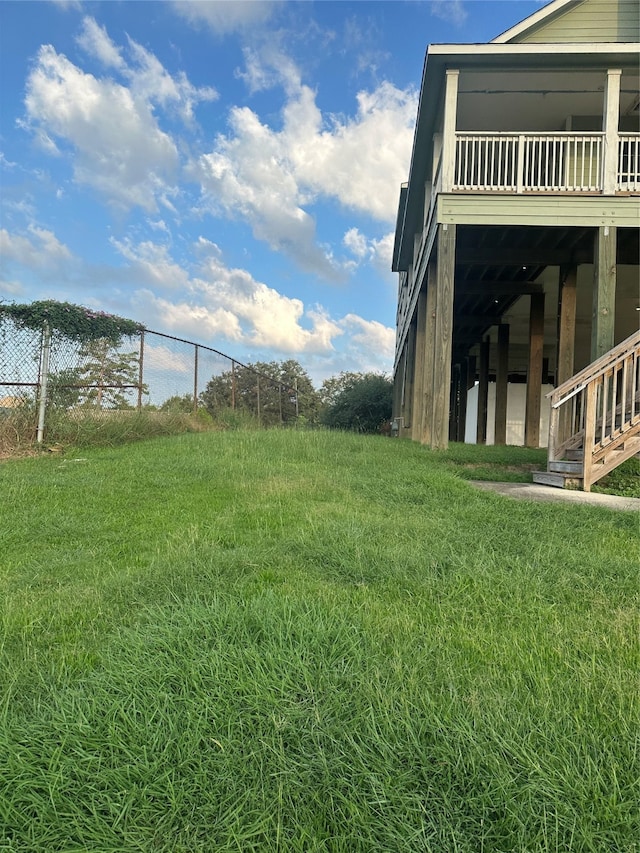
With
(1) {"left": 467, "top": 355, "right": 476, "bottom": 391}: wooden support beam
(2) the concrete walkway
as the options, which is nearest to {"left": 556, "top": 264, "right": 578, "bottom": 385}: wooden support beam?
(2) the concrete walkway

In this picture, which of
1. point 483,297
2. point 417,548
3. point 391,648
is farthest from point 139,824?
point 483,297

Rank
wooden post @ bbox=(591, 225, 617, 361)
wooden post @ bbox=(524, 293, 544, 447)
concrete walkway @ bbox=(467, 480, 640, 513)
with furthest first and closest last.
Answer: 1. wooden post @ bbox=(524, 293, 544, 447)
2. wooden post @ bbox=(591, 225, 617, 361)
3. concrete walkway @ bbox=(467, 480, 640, 513)

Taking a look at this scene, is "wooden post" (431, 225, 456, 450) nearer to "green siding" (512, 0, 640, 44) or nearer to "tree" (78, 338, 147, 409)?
"green siding" (512, 0, 640, 44)

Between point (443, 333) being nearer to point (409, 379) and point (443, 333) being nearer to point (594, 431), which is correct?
point (594, 431)

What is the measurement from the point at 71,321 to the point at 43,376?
39.8 inches

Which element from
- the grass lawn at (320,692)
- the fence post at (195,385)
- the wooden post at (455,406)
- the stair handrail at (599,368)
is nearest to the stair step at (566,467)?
the stair handrail at (599,368)

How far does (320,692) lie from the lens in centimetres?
139

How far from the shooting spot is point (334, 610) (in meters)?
1.89

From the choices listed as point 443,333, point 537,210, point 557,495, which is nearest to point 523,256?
point 537,210

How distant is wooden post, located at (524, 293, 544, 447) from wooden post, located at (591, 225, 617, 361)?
4080 millimetres

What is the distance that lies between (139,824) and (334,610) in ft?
3.21

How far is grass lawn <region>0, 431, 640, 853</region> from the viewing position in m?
1.02

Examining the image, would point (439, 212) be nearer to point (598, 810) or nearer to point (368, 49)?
point (368, 49)

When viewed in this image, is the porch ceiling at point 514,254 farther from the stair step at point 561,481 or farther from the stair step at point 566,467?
the stair step at point 561,481
